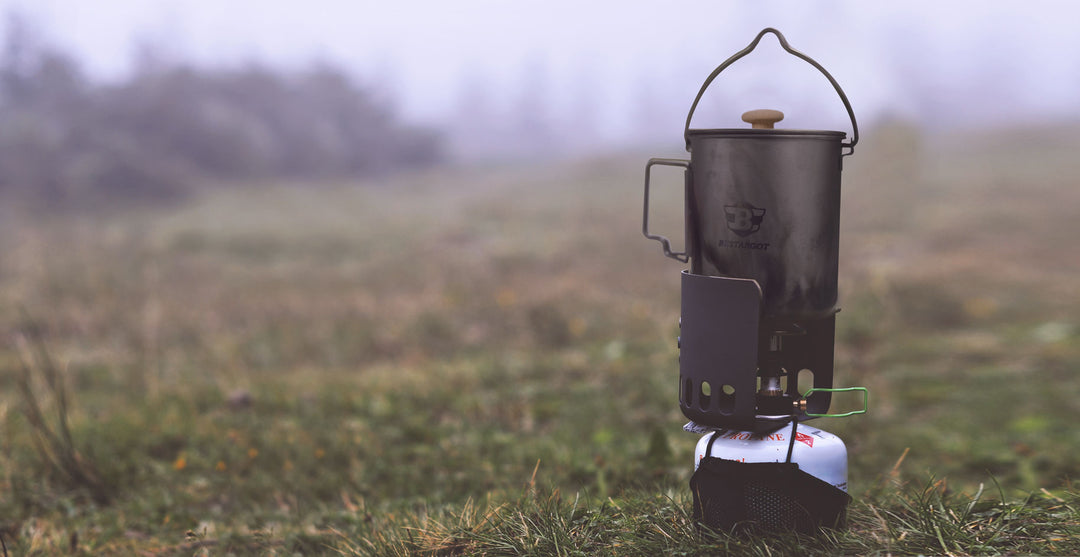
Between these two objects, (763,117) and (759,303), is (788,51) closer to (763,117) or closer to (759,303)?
(763,117)

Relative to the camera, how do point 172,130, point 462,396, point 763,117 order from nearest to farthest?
point 763,117, point 462,396, point 172,130

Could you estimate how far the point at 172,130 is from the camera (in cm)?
3747

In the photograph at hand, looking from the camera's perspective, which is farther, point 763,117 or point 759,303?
point 763,117

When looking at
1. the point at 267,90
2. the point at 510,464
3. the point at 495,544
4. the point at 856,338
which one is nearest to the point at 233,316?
the point at 510,464

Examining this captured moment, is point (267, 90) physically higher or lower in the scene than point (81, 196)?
higher

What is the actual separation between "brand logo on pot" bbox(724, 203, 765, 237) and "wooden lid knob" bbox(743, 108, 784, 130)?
1.11ft

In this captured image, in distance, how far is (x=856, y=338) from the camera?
9711 mm

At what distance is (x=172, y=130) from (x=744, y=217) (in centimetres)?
3909

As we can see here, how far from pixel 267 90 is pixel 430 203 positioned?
2171 centimetres

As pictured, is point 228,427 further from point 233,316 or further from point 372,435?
point 233,316

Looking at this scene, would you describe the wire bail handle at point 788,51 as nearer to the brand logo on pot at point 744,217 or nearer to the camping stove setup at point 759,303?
the camping stove setup at point 759,303

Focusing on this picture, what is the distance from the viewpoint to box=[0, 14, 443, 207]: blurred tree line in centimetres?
3164

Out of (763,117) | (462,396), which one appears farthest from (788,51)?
(462,396)

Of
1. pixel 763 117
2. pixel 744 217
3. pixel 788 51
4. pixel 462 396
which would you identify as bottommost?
pixel 462 396
